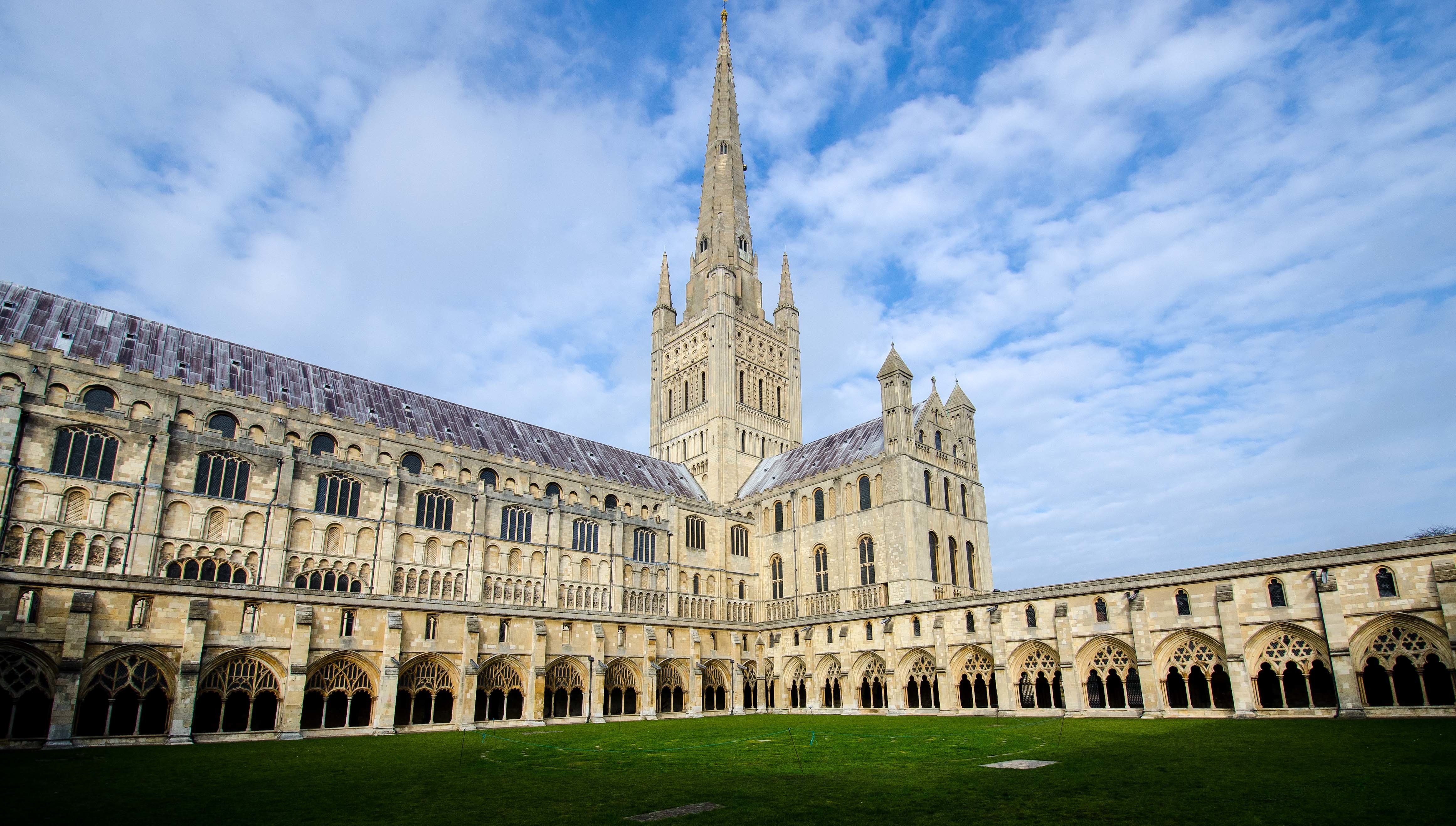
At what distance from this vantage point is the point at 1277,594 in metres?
32.1

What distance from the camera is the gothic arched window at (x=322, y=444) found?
44406 millimetres

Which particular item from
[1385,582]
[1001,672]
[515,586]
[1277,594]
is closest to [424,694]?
[515,586]

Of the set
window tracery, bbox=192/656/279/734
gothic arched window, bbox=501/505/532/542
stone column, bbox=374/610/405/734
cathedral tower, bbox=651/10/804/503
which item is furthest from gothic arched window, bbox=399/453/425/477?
cathedral tower, bbox=651/10/804/503

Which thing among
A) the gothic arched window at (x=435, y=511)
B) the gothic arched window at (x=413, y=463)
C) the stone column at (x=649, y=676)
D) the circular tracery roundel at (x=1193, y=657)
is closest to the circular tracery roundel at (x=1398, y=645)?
the circular tracery roundel at (x=1193, y=657)

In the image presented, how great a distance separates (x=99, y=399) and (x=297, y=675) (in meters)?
17.3

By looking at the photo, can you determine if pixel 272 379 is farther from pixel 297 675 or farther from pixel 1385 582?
pixel 1385 582

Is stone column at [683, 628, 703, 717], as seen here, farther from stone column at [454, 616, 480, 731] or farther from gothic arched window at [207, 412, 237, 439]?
gothic arched window at [207, 412, 237, 439]

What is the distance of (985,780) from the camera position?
15.9 m

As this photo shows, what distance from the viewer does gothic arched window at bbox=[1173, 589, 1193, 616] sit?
1350 inches

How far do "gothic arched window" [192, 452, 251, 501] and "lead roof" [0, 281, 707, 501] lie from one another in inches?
154

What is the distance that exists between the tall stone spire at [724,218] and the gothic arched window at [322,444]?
3749 cm

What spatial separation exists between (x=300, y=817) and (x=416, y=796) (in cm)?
255

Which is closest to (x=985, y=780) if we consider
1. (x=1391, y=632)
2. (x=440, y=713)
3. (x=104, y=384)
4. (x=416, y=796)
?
(x=416, y=796)

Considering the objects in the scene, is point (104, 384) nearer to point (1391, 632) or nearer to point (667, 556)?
point (667, 556)
